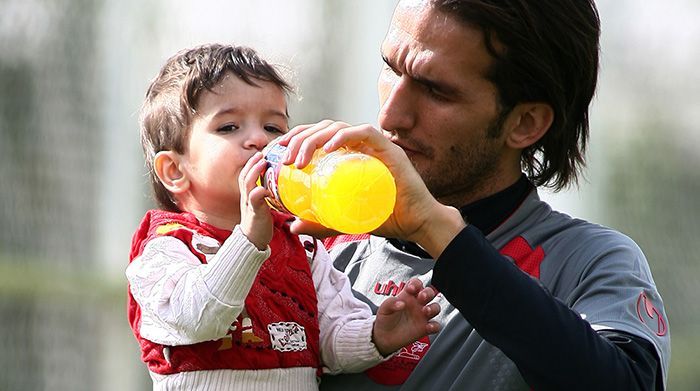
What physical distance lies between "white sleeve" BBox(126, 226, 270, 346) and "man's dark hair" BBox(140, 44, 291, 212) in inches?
8.0

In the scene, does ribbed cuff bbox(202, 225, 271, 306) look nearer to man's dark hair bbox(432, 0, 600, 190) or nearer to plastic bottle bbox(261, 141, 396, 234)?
plastic bottle bbox(261, 141, 396, 234)

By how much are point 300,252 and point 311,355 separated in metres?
0.18

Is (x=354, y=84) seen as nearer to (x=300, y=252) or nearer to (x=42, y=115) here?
(x=42, y=115)

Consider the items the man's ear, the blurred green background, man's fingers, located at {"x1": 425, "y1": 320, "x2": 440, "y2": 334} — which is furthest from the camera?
the blurred green background

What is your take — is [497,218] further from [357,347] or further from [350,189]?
[350,189]

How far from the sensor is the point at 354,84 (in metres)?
5.59

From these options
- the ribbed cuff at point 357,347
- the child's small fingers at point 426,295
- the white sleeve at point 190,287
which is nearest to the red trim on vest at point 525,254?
the child's small fingers at point 426,295

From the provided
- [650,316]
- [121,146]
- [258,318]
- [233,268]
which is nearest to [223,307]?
[233,268]

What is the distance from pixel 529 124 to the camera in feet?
7.02

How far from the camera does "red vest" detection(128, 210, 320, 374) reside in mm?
1896

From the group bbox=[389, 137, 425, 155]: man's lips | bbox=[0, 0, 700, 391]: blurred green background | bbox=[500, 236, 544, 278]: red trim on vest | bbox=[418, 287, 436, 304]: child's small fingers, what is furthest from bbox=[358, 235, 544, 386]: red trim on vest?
bbox=[0, 0, 700, 391]: blurred green background

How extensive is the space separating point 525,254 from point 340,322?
33 centimetres

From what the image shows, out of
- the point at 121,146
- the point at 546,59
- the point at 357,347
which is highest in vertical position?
the point at 546,59

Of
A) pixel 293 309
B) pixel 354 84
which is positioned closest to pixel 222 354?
pixel 293 309
